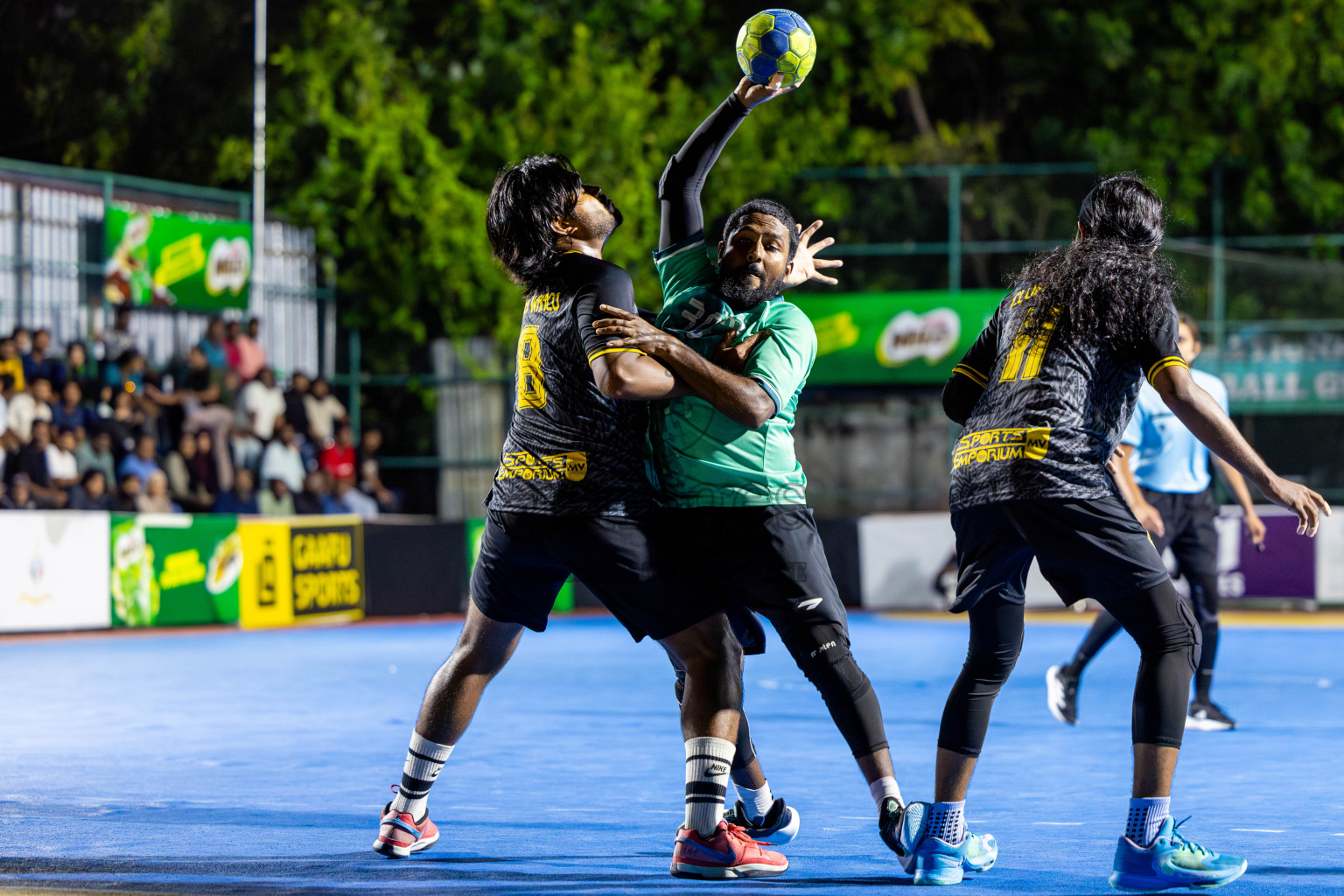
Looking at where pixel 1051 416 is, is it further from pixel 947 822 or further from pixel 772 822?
pixel 772 822

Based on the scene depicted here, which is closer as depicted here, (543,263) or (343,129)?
(543,263)

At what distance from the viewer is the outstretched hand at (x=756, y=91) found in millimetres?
5336

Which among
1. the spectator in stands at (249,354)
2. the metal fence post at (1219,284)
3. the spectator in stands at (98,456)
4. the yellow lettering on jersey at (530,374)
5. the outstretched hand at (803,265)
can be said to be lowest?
the spectator in stands at (98,456)

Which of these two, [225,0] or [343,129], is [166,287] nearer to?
[343,129]

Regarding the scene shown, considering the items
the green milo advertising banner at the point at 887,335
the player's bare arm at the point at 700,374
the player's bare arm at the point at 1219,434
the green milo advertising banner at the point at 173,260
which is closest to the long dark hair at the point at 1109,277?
the player's bare arm at the point at 1219,434

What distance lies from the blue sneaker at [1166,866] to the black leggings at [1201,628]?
3.84m

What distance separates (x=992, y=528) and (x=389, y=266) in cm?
2105

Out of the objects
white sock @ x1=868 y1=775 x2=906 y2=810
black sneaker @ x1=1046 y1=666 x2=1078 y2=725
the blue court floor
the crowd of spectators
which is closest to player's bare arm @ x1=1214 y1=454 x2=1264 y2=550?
the blue court floor

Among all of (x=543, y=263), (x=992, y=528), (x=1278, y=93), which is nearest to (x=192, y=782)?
(x=543, y=263)

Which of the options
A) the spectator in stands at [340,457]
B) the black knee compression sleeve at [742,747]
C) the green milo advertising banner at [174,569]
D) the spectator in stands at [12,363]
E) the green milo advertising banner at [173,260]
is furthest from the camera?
the green milo advertising banner at [173,260]

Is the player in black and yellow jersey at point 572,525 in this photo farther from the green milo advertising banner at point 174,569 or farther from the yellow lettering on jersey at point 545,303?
the green milo advertising banner at point 174,569

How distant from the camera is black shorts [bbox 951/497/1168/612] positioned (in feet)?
16.0

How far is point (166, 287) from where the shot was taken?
2194 cm

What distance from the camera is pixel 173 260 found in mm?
22062
